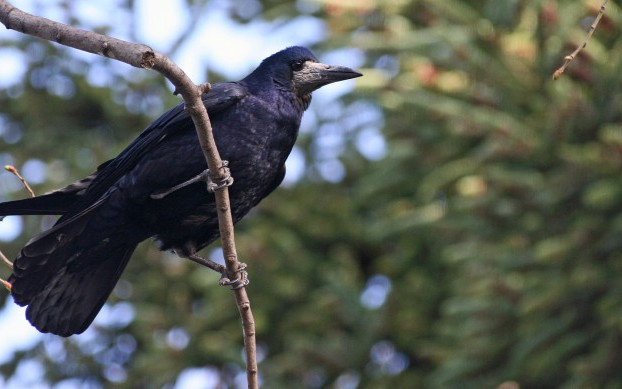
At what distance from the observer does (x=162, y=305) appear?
7.11m

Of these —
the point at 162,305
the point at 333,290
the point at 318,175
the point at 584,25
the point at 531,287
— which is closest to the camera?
the point at 531,287

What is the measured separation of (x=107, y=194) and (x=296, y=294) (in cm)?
291

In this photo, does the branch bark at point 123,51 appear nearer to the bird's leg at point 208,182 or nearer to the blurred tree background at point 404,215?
the bird's leg at point 208,182

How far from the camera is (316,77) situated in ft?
14.4

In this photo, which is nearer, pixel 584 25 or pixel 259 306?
pixel 584 25

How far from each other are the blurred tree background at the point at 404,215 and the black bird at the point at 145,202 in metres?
2.00

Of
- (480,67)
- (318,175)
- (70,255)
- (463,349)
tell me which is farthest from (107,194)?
(318,175)

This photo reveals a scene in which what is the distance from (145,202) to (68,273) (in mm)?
404

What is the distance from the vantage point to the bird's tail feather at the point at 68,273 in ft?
13.0

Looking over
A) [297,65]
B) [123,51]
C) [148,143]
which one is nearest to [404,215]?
[297,65]

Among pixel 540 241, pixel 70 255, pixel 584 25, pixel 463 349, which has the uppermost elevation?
pixel 584 25

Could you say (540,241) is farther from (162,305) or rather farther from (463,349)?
(162,305)

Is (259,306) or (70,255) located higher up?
(259,306)

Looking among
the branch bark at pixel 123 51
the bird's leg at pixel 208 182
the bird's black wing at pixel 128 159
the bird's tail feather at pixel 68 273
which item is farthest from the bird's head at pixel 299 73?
the branch bark at pixel 123 51
